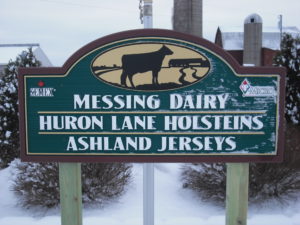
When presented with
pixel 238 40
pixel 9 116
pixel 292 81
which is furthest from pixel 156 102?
pixel 238 40

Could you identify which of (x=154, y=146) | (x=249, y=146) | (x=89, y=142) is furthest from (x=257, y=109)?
(x=89, y=142)

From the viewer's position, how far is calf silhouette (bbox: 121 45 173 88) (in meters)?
2.79

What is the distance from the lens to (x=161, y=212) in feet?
14.3

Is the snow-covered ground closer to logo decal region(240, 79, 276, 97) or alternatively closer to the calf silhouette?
logo decal region(240, 79, 276, 97)

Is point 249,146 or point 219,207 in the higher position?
point 249,146

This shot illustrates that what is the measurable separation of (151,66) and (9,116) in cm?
390

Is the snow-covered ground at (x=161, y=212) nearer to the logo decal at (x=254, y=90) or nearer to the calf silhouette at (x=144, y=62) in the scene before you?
the logo decal at (x=254, y=90)

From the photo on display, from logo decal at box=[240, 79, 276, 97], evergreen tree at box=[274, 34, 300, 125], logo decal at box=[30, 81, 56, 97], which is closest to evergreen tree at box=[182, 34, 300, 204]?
evergreen tree at box=[274, 34, 300, 125]

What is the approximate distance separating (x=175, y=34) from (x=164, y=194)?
280cm

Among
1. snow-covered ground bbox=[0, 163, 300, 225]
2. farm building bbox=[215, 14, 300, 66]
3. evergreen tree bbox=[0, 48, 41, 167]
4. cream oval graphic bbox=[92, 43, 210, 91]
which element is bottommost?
snow-covered ground bbox=[0, 163, 300, 225]

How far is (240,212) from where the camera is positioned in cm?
306

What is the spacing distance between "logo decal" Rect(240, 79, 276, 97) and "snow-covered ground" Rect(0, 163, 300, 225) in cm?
201

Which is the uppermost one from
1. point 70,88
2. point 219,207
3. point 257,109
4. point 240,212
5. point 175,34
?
point 175,34

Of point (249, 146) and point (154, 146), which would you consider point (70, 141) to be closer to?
point (154, 146)
